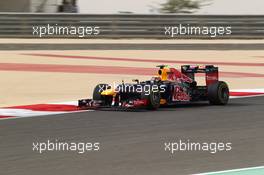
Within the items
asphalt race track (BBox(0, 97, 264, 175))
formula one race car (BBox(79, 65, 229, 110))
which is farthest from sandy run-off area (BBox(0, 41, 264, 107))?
asphalt race track (BBox(0, 97, 264, 175))

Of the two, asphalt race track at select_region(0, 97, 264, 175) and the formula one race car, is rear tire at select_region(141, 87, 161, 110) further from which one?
asphalt race track at select_region(0, 97, 264, 175)

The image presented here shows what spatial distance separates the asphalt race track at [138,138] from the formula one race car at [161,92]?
161 millimetres

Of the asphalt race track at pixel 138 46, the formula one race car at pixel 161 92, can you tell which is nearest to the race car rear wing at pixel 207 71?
the formula one race car at pixel 161 92

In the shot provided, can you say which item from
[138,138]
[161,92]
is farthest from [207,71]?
[138,138]

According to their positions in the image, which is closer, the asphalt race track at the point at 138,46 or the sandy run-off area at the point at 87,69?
the sandy run-off area at the point at 87,69

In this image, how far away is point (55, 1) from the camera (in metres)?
29.4

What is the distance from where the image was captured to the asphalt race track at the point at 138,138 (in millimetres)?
6902

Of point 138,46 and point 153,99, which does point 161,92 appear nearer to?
point 153,99

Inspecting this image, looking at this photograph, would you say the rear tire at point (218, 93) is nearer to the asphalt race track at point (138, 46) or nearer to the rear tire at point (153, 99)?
the rear tire at point (153, 99)

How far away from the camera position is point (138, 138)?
8.48m

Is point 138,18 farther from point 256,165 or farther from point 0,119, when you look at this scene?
point 256,165

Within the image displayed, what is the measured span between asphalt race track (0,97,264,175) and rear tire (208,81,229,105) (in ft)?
0.56

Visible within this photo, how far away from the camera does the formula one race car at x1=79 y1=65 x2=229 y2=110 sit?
10.8 m

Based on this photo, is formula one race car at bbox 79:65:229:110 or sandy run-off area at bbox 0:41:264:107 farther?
sandy run-off area at bbox 0:41:264:107
